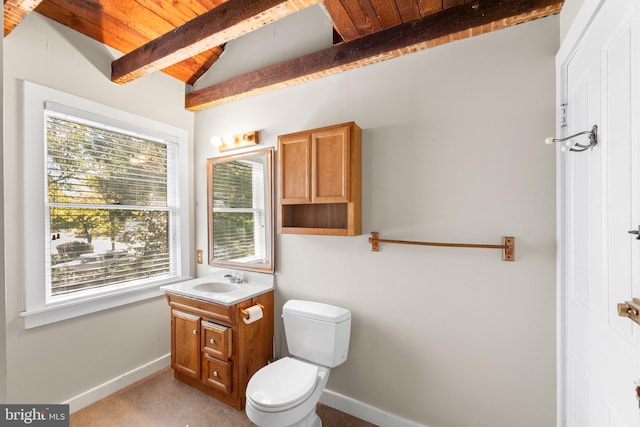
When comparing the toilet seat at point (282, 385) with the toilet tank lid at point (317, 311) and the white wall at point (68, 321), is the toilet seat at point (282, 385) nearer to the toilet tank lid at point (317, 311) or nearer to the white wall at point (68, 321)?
the toilet tank lid at point (317, 311)

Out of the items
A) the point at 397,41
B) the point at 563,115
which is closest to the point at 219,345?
the point at 397,41

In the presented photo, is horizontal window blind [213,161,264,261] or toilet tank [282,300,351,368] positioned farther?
horizontal window blind [213,161,264,261]

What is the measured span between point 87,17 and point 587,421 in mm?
3604

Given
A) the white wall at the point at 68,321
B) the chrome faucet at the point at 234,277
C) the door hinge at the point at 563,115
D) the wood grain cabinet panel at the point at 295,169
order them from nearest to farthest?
the door hinge at the point at 563,115 < the white wall at the point at 68,321 < the wood grain cabinet panel at the point at 295,169 < the chrome faucet at the point at 234,277

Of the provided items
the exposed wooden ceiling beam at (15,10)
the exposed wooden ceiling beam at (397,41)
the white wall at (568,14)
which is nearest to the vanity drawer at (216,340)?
the exposed wooden ceiling beam at (397,41)

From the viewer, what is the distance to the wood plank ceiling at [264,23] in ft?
5.28

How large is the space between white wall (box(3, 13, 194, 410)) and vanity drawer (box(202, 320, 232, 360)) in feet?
2.33

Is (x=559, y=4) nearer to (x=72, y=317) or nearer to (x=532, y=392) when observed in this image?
(x=532, y=392)

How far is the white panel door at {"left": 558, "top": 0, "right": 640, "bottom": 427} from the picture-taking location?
93 cm

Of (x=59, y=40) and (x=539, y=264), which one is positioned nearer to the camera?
(x=539, y=264)

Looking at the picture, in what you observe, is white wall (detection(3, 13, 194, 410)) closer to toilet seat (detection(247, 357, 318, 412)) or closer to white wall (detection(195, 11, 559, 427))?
toilet seat (detection(247, 357, 318, 412))

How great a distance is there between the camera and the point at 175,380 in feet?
8.05

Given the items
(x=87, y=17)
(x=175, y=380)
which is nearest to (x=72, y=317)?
(x=175, y=380)

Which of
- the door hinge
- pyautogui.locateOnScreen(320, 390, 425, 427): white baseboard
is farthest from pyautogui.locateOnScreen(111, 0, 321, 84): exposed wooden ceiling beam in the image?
pyautogui.locateOnScreen(320, 390, 425, 427): white baseboard
